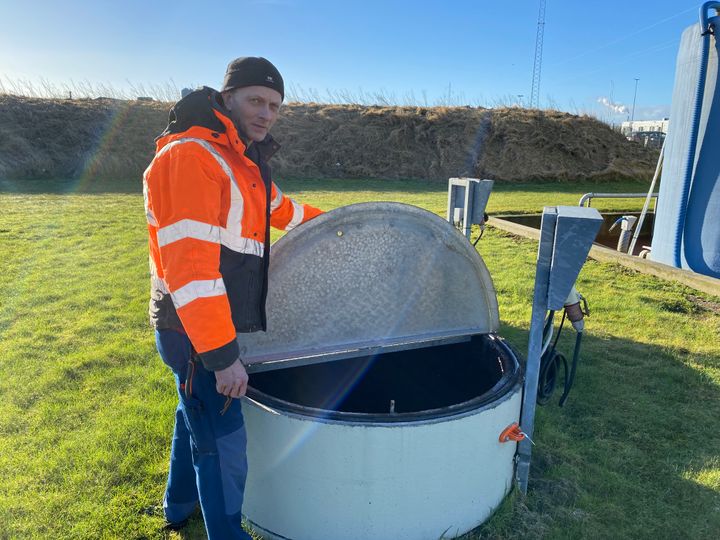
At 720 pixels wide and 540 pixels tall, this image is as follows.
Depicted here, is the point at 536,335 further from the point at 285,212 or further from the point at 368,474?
the point at 285,212

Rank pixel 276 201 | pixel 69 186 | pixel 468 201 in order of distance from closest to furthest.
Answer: pixel 276 201
pixel 468 201
pixel 69 186

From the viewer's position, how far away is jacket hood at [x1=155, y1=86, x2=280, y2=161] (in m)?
1.94

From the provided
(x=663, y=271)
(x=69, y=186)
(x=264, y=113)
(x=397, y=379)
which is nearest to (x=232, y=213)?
(x=264, y=113)

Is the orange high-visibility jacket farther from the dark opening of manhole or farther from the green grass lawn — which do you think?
the green grass lawn

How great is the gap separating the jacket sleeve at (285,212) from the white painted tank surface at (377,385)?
33 centimetres

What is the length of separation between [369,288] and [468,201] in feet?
3.61

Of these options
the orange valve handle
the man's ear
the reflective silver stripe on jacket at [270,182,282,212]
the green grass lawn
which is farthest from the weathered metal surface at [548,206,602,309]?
the man's ear

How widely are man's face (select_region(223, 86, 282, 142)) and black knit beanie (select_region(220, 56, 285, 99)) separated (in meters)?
0.02

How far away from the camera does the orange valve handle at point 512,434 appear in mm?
2496

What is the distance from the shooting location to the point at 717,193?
6559 millimetres

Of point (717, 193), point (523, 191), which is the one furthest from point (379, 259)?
point (523, 191)

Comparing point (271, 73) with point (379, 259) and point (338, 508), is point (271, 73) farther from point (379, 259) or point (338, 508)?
point (338, 508)

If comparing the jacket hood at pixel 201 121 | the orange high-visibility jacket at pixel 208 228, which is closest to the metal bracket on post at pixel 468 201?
the orange high-visibility jacket at pixel 208 228

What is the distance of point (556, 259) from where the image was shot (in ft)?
7.77
